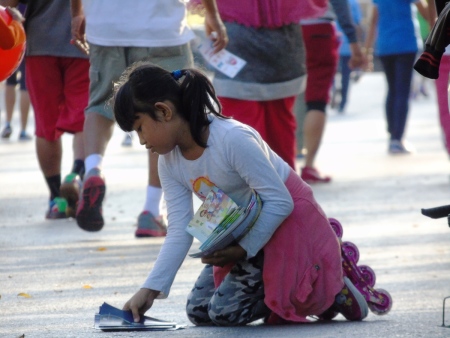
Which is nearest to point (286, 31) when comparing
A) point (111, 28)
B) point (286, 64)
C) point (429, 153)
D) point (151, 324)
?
point (286, 64)

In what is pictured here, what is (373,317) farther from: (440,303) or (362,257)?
(362,257)

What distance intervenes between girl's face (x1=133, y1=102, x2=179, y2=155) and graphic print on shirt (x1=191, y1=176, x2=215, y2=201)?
0.22 metres

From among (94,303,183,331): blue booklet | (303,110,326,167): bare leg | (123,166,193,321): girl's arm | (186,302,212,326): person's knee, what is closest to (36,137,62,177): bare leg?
(303,110,326,167): bare leg

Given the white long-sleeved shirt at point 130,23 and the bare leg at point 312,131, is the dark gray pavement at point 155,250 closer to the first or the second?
the bare leg at point 312,131

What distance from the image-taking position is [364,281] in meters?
4.46

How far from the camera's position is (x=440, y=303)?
474cm

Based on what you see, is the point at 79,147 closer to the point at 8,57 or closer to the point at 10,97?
the point at 8,57

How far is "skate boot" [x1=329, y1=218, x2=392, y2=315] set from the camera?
14.5ft

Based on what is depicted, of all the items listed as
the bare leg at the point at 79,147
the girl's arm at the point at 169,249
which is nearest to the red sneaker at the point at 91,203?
the bare leg at the point at 79,147

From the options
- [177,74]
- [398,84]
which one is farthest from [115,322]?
[398,84]

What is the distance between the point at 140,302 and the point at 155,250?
6.62 feet

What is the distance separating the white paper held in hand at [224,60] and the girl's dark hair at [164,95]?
8.03 ft

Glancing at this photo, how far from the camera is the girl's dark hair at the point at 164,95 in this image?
13.2ft

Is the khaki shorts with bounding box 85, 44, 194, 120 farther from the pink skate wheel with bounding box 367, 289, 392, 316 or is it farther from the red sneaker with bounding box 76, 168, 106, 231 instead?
the pink skate wheel with bounding box 367, 289, 392, 316
